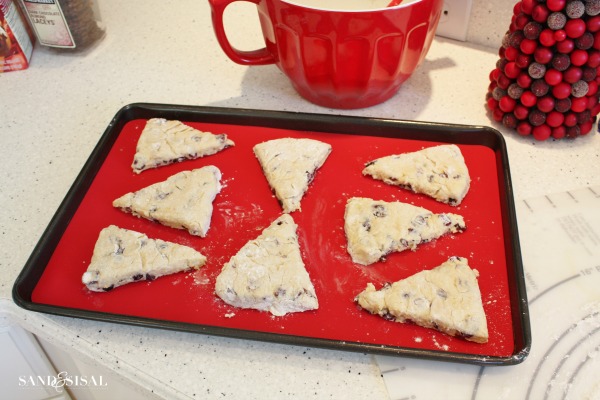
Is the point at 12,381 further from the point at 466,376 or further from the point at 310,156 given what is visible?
the point at 466,376

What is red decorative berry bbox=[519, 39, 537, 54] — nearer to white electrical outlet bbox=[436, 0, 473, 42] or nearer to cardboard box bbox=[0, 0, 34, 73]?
white electrical outlet bbox=[436, 0, 473, 42]

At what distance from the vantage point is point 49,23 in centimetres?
112

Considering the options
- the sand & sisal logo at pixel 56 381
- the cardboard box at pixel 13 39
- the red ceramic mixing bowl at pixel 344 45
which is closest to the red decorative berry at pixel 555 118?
the red ceramic mixing bowl at pixel 344 45

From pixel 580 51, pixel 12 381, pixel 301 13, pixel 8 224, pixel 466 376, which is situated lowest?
pixel 12 381

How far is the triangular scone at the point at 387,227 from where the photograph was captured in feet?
2.50

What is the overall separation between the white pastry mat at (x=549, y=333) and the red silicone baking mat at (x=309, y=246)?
3 cm

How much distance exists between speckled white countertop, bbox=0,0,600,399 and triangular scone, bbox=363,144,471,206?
12 cm

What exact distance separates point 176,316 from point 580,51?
75 centimetres

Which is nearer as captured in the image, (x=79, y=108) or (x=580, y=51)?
(x=580, y=51)

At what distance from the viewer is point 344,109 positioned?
1.02 m

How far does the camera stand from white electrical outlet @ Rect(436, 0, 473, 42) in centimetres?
111

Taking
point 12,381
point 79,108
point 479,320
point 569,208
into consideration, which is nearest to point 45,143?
point 79,108

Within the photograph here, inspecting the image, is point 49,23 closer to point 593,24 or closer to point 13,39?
point 13,39

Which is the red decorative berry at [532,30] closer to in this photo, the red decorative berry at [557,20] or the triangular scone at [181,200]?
the red decorative berry at [557,20]
